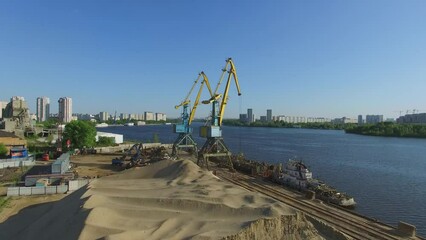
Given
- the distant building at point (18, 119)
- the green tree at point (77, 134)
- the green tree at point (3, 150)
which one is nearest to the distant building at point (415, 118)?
the green tree at point (77, 134)

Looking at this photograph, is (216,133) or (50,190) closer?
(50,190)

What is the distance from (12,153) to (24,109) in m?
48.5

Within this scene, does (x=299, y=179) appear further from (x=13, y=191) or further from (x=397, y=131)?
(x=397, y=131)

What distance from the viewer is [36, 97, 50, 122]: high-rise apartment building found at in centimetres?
18050

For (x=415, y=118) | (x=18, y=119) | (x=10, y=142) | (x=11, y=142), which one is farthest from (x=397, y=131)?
(x=18, y=119)

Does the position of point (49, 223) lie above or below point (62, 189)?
above

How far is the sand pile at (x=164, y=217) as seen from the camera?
1138cm

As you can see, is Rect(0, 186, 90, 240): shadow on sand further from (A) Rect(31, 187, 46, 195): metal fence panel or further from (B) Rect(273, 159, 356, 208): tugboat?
(B) Rect(273, 159, 356, 208): tugboat

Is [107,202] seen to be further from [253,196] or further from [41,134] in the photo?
[41,134]

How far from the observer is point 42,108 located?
18300 centimetres

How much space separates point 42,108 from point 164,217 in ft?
634

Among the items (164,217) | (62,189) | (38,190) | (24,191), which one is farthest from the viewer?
(62,189)

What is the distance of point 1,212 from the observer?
18875mm

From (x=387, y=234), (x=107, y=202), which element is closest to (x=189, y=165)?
(x=107, y=202)
